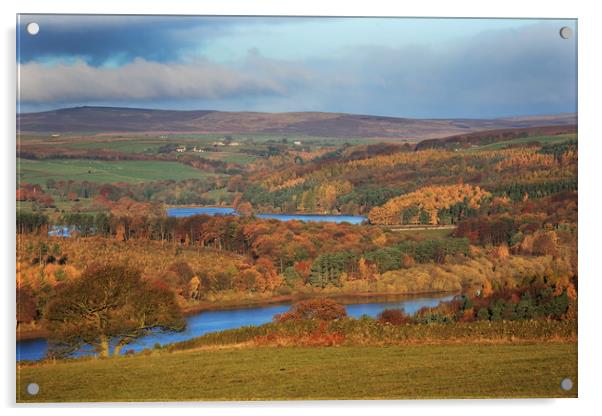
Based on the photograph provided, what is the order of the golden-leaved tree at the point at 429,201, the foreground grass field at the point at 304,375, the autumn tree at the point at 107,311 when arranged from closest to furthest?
the foreground grass field at the point at 304,375, the autumn tree at the point at 107,311, the golden-leaved tree at the point at 429,201

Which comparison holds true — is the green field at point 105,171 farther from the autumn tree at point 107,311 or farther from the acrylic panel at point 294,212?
the autumn tree at point 107,311

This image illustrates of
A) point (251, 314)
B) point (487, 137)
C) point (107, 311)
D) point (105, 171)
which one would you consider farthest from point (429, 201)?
point (107, 311)

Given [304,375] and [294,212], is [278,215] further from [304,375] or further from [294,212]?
[304,375]

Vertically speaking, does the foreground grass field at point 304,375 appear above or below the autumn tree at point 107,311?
below

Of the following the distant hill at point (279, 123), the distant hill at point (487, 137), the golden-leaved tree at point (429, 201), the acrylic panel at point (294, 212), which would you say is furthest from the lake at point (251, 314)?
the distant hill at point (279, 123)

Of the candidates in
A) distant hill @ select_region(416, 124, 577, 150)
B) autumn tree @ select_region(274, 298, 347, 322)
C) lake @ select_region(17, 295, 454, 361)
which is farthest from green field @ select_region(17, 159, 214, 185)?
distant hill @ select_region(416, 124, 577, 150)

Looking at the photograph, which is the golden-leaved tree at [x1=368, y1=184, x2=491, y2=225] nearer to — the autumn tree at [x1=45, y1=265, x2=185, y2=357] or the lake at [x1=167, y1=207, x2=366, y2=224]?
the lake at [x1=167, y1=207, x2=366, y2=224]
